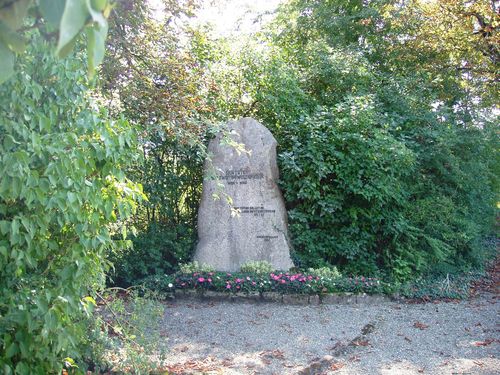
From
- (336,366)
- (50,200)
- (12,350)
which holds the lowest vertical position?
(336,366)

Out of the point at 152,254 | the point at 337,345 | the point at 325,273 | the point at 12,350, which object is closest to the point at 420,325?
the point at 337,345

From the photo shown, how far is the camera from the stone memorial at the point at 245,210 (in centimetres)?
905

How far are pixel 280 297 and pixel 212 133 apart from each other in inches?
→ 102

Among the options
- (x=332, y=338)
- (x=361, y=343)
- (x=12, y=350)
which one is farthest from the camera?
(x=332, y=338)

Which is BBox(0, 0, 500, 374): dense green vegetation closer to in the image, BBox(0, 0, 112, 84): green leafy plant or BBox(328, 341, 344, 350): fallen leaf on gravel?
BBox(0, 0, 112, 84): green leafy plant

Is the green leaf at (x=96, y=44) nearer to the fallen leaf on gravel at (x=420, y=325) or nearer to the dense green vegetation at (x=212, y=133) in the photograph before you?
the dense green vegetation at (x=212, y=133)

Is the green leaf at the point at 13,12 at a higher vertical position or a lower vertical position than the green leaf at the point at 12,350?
higher

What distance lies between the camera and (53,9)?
1.12 meters

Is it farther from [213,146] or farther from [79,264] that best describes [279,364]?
[213,146]

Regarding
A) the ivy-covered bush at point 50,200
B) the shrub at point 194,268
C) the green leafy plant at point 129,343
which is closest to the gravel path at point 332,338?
the green leafy plant at point 129,343

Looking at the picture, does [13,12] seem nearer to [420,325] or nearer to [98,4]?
[98,4]

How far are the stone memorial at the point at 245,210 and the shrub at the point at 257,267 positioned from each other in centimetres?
39

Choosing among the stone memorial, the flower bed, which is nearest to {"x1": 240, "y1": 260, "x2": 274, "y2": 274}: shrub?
the flower bed

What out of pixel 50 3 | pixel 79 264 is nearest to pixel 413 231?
pixel 79 264
